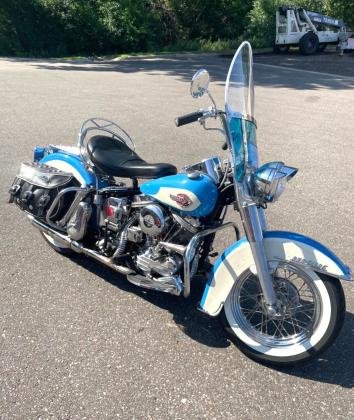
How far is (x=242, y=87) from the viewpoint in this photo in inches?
114

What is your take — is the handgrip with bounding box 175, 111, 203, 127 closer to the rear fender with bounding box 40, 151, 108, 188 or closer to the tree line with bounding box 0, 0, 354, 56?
the rear fender with bounding box 40, 151, 108, 188

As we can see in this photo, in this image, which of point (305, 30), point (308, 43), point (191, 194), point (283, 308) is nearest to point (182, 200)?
point (191, 194)

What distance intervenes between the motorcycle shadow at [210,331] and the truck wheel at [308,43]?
20.6 metres

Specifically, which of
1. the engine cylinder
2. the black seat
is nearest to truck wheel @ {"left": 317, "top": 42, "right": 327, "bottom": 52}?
the black seat

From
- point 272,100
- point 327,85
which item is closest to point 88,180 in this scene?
point 272,100

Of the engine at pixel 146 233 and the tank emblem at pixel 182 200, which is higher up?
the tank emblem at pixel 182 200

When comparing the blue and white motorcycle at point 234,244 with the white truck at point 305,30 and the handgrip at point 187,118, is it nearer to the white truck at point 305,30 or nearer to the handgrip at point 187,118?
the handgrip at point 187,118

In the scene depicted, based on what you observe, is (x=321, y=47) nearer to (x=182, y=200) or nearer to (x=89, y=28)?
(x=89, y=28)

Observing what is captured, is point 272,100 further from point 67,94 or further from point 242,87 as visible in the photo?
point 242,87

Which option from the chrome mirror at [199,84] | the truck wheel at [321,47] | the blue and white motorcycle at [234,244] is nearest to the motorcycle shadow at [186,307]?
the blue and white motorcycle at [234,244]

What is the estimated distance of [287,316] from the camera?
2.94 meters

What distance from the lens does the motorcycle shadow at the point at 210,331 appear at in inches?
112

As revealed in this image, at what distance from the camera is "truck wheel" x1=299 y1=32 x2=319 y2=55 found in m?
21.7

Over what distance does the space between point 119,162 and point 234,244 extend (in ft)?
3.44
